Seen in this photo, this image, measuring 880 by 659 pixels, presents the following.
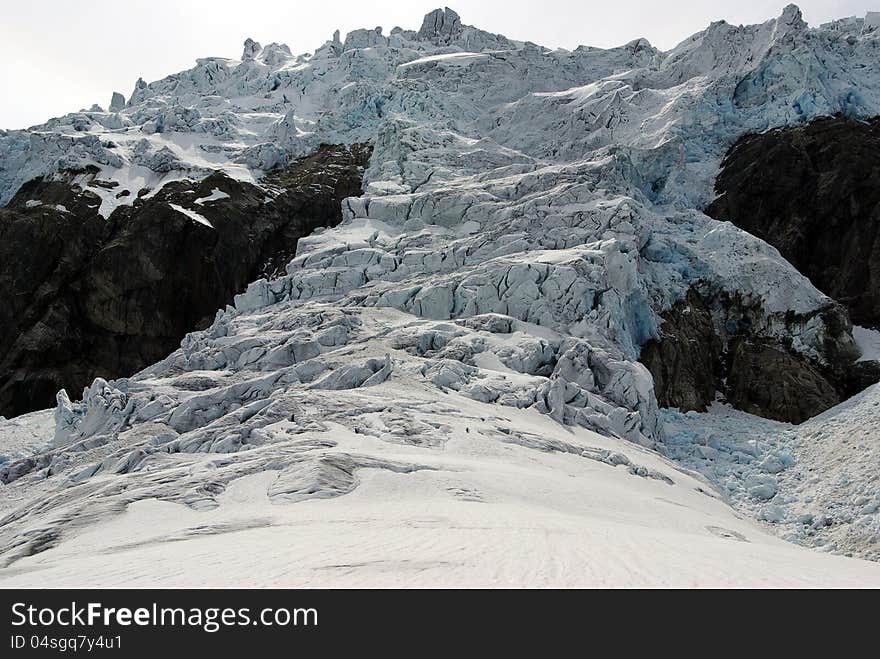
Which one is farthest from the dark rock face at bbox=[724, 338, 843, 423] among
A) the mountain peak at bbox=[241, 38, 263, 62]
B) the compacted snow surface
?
the mountain peak at bbox=[241, 38, 263, 62]

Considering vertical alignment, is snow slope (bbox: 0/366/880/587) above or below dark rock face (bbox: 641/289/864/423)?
below

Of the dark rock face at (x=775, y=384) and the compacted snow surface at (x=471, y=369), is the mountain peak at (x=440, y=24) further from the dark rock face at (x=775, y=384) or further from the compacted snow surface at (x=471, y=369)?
the dark rock face at (x=775, y=384)

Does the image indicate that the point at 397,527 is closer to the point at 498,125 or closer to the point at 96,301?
the point at 96,301

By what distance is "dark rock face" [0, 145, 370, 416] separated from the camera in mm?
38906

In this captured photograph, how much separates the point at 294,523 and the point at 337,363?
13.4 m

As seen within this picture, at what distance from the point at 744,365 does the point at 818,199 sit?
59.0ft

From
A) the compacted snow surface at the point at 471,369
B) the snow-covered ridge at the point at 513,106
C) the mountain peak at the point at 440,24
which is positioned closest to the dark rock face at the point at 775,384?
the compacted snow surface at the point at 471,369

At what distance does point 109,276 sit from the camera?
40.6 meters

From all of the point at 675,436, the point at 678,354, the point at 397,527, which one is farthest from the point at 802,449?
the point at 397,527

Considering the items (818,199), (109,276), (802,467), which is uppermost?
(818,199)

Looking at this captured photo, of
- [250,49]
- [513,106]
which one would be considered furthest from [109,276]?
[250,49]

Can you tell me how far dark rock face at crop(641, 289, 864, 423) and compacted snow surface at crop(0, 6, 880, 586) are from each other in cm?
80

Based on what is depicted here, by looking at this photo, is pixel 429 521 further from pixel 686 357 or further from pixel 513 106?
pixel 513 106

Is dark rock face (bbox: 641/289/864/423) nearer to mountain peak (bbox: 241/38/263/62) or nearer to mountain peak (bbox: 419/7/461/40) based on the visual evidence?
mountain peak (bbox: 419/7/461/40)
